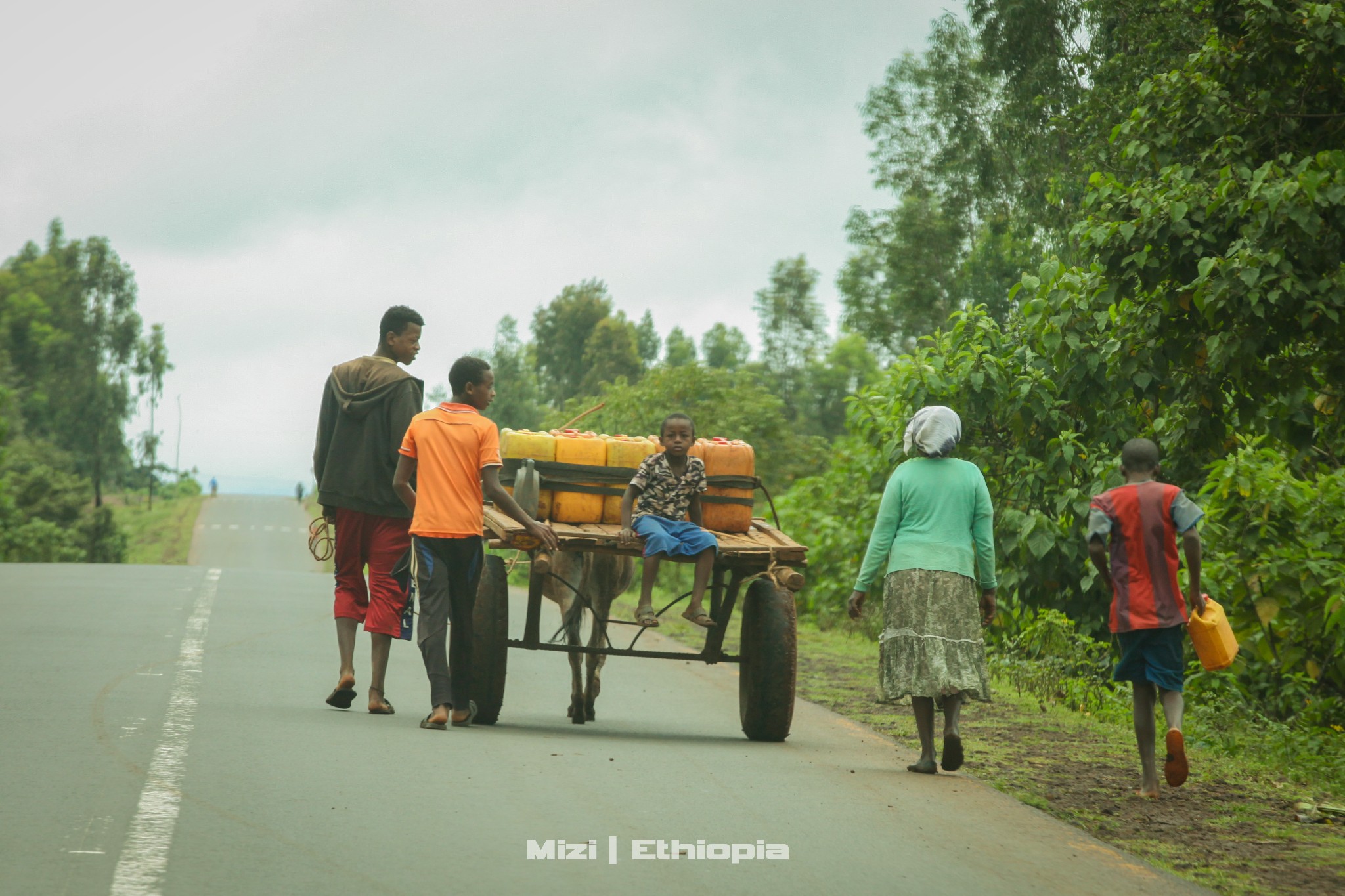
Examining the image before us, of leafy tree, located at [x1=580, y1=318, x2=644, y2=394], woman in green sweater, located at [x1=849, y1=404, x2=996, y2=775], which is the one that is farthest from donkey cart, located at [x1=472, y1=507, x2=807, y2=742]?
leafy tree, located at [x1=580, y1=318, x2=644, y2=394]

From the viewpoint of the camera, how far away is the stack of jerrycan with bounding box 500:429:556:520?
354 inches

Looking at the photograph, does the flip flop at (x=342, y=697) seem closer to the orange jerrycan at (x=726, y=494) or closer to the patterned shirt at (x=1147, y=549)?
the orange jerrycan at (x=726, y=494)

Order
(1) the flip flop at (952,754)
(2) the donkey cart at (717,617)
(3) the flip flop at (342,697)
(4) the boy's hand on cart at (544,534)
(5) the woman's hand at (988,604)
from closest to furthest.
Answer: (1) the flip flop at (952,754) < (5) the woman's hand at (988,604) < (4) the boy's hand on cart at (544,534) < (2) the donkey cart at (717,617) < (3) the flip flop at (342,697)

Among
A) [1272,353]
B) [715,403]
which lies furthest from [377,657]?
[715,403]

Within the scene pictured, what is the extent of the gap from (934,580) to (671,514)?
1715 millimetres

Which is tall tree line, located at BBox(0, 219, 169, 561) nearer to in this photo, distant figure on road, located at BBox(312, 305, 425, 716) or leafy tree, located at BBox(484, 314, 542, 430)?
leafy tree, located at BBox(484, 314, 542, 430)

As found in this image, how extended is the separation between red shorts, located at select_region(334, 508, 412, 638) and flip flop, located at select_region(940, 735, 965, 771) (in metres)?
3.33

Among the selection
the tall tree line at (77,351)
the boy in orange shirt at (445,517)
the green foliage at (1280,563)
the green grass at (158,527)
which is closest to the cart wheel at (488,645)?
the boy in orange shirt at (445,517)

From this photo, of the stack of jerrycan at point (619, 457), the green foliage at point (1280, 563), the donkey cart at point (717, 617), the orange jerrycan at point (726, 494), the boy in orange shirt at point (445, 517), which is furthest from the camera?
the green foliage at point (1280, 563)

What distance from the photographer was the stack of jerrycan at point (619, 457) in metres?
9.13

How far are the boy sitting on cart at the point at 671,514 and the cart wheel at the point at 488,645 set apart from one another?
0.84m

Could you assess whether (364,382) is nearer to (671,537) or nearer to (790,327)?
(671,537)

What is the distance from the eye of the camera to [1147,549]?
24.4 ft

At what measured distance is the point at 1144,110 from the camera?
995 cm
